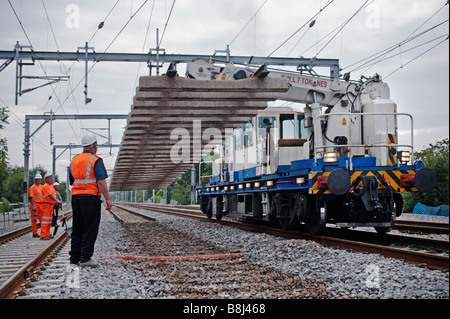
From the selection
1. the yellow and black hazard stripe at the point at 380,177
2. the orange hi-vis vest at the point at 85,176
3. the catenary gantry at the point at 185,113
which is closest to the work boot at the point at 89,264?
the orange hi-vis vest at the point at 85,176

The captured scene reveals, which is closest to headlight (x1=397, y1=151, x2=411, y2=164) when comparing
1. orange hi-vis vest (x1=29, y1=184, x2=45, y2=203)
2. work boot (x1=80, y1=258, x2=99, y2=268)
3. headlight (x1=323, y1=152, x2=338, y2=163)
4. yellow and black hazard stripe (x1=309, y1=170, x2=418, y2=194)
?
yellow and black hazard stripe (x1=309, y1=170, x2=418, y2=194)

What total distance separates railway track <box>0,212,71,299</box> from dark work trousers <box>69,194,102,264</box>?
655 mm

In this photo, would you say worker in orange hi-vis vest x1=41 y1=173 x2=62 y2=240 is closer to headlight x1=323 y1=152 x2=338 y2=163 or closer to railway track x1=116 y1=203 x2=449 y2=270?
railway track x1=116 y1=203 x2=449 y2=270

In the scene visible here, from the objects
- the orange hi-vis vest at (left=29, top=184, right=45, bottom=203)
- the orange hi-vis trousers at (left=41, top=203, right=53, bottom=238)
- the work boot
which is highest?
the orange hi-vis vest at (left=29, top=184, right=45, bottom=203)

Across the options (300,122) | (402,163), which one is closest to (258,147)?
(300,122)

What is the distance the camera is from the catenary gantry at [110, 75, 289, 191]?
10594 mm

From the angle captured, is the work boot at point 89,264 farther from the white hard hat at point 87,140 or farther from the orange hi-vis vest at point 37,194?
the orange hi-vis vest at point 37,194

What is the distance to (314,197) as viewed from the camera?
9430 millimetres

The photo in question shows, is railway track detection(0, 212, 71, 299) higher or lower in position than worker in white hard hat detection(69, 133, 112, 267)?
lower

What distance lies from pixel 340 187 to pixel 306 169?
1.07m

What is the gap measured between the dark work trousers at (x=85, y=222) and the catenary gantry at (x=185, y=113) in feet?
15.0

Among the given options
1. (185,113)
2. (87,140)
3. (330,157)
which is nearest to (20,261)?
(87,140)

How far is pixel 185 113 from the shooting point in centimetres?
1246

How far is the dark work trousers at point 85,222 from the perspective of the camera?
6066 millimetres
